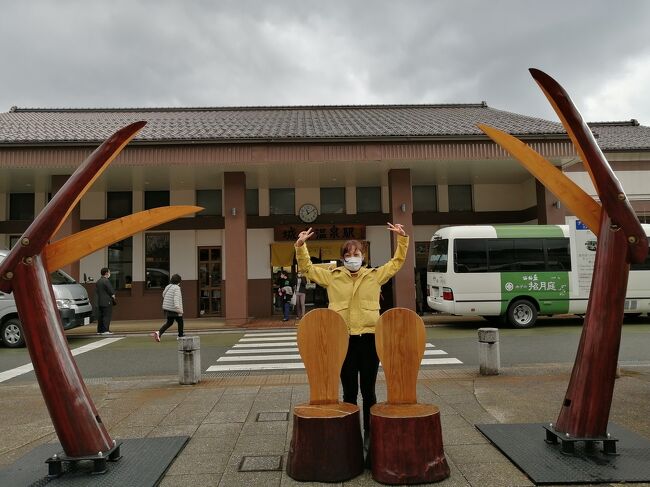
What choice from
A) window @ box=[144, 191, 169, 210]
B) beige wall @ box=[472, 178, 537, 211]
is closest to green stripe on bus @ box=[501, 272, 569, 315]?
beige wall @ box=[472, 178, 537, 211]

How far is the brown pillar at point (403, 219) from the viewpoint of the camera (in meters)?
16.5

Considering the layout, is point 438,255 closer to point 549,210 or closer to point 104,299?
point 549,210

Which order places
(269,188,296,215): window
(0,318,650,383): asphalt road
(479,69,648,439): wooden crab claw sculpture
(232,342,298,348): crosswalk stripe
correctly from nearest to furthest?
(479,69,648,439): wooden crab claw sculpture < (0,318,650,383): asphalt road < (232,342,298,348): crosswalk stripe < (269,188,296,215): window

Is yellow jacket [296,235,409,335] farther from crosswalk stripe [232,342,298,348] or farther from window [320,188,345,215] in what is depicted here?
window [320,188,345,215]

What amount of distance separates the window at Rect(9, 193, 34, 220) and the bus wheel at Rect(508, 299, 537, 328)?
59.9 feet

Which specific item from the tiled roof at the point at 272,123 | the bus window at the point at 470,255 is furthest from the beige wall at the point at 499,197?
the bus window at the point at 470,255

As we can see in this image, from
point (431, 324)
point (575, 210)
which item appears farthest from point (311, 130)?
point (575, 210)

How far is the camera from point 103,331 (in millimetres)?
14633

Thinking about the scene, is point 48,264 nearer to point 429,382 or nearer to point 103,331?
point 429,382

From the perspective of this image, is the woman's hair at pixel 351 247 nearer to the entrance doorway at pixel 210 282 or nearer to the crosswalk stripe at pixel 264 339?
the crosswalk stripe at pixel 264 339

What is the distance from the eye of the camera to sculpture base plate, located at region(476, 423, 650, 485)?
12.0 ft

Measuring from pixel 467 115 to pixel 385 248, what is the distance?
7.23 meters

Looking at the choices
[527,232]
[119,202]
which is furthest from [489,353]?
[119,202]

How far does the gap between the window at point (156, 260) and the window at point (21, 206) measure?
4.78 m
